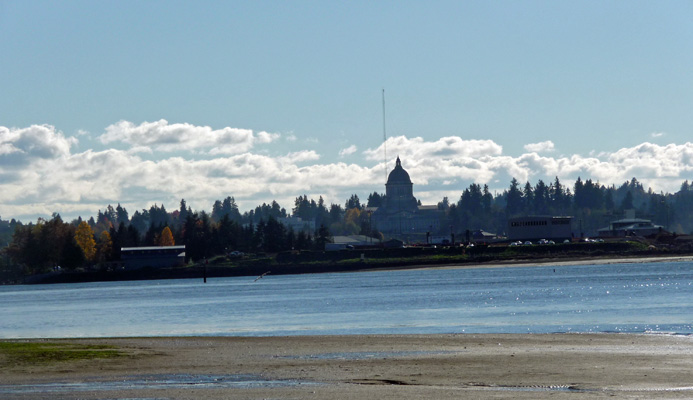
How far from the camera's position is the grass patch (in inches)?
1347

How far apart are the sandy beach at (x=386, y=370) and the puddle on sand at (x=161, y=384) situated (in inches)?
1.1

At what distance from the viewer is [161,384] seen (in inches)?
1074

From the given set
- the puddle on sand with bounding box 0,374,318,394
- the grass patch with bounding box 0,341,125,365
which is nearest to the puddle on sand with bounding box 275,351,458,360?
the puddle on sand with bounding box 0,374,318,394

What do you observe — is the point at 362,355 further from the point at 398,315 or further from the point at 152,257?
the point at 152,257

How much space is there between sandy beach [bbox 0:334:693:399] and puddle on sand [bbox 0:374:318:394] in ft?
0.09

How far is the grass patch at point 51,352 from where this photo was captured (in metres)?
34.2

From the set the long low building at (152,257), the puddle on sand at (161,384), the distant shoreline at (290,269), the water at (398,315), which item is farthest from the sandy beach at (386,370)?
the long low building at (152,257)

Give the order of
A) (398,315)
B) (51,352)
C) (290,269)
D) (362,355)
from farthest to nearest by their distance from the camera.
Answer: (290,269) → (398,315) → (51,352) → (362,355)

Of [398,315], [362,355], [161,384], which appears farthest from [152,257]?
[161,384]

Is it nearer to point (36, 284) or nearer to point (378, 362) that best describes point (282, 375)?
point (378, 362)

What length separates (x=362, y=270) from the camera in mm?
183625

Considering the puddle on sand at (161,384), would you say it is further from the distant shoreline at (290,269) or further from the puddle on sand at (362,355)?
the distant shoreline at (290,269)

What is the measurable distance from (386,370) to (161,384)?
21.9 feet

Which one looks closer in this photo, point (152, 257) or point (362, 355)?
point (362, 355)
